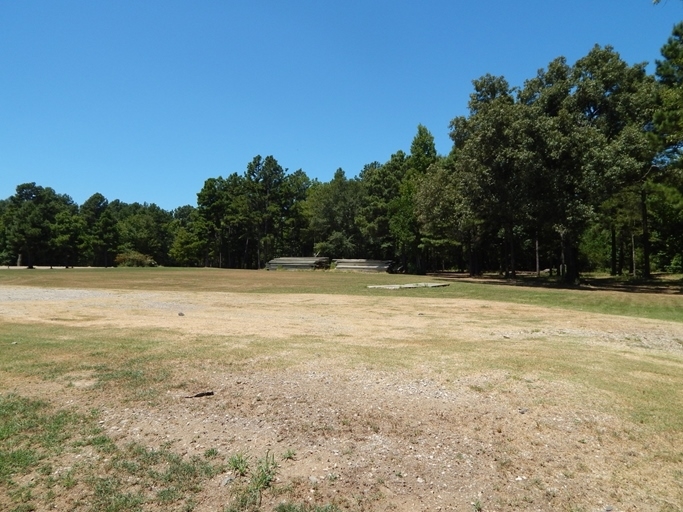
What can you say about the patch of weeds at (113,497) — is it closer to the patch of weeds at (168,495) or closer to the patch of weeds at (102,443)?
the patch of weeds at (168,495)

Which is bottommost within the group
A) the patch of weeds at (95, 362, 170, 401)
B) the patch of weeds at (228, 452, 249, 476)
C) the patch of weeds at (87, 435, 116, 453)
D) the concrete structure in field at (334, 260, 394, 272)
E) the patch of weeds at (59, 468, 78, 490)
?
the patch of weeds at (59, 468, 78, 490)

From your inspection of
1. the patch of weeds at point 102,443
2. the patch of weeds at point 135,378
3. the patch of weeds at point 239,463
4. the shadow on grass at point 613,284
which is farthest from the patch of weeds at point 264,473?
the shadow on grass at point 613,284

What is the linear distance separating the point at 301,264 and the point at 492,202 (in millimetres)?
36562

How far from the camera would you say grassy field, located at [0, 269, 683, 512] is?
4234 mm

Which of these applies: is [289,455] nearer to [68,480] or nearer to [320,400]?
Result: [320,400]

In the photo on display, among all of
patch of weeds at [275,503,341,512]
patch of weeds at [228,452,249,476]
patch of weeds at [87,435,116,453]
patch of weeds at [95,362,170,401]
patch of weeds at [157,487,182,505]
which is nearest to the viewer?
patch of weeds at [275,503,341,512]

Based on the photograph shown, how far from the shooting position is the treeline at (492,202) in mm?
29328

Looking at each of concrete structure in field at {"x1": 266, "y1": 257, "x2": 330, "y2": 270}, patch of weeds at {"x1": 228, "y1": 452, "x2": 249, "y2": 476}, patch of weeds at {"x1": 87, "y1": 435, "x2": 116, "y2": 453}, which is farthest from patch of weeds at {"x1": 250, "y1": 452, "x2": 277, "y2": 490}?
concrete structure in field at {"x1": 266, "y1": 257, "x2": 330, "y2": 270}

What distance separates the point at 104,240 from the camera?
259 ft

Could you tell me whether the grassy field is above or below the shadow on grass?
Answer: below

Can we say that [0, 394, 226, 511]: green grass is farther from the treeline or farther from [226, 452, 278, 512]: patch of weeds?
the treeline

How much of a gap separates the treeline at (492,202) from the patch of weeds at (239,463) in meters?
25.8

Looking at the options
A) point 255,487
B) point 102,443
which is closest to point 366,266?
point 102,443

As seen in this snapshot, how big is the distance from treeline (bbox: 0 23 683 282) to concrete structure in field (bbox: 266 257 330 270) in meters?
5.26
